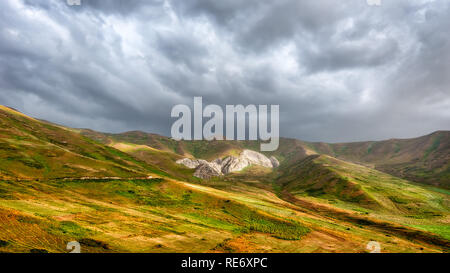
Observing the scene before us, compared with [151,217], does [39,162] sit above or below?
above

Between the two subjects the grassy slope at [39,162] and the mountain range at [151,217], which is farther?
the grassy slope at [39,162]

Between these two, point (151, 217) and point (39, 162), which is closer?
point (151, 217)

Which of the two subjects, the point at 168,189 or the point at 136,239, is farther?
the point at 168,189

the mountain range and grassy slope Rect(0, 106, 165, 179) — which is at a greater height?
grassy slope Rect(0, 106, 165, 179)

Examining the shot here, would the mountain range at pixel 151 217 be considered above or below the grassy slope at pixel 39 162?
below

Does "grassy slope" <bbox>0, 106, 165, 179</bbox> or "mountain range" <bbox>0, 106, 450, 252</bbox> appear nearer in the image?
"mountain range" <bbox>0, 106, 450, 252</bbox>
